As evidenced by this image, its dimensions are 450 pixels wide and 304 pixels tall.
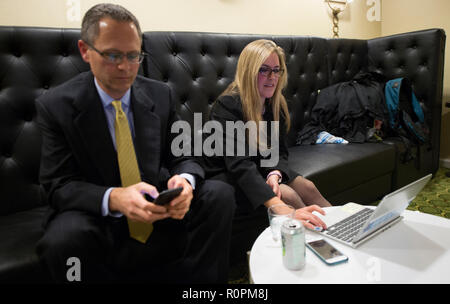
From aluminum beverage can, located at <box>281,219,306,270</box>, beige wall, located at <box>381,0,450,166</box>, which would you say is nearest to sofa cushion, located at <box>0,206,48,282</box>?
aluminum beverage can, located at <box>281,219,306,270</box>

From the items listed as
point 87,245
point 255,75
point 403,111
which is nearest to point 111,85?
point 87,245

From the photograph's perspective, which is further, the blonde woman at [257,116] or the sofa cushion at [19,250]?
the blonde woman at [257,116]

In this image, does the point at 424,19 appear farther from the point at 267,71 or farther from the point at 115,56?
the point at 115,56

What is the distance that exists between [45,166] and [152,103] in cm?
43

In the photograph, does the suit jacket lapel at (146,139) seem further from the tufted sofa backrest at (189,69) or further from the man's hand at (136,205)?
the tufted sofa backrest at (189,69)

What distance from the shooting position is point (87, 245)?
2.98 ft

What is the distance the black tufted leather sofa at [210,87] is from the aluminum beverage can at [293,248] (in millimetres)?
641

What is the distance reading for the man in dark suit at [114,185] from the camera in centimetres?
93

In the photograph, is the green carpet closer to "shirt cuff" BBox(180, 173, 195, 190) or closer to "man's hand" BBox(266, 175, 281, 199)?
"man's hand" BBox(266, 175, 281, 199)

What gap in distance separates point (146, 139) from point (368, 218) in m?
0.80

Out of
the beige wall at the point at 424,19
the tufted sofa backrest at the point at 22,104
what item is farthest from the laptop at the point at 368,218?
the beige wall at the point at 424,19

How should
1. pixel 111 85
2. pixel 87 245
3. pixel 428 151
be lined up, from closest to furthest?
pixel 87 245, pixel 111 85, pixel 428 151

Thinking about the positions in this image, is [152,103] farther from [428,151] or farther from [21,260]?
[428,151]

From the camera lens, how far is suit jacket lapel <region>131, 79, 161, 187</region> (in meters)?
1.14
